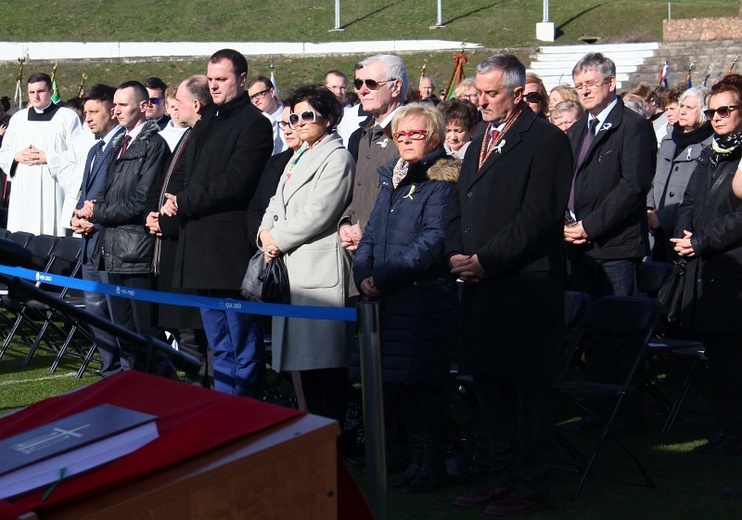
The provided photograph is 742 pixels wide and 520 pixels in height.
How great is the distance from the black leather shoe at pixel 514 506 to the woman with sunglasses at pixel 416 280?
1.65 ft

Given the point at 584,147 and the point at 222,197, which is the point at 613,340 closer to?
the point at 584,147

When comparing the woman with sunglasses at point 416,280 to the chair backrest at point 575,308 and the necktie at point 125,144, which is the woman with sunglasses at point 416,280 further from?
the necktie at point 125,144

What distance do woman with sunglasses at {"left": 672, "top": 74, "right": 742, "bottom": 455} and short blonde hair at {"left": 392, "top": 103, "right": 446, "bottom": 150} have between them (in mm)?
1530

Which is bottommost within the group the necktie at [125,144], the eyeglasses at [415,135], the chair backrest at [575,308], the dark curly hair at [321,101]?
the chair backrest at [575,308]

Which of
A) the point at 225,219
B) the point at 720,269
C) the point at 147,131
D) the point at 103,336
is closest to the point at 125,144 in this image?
the point at 147,131

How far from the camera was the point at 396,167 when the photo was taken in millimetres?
5480

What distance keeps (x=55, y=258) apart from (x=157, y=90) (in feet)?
6.56

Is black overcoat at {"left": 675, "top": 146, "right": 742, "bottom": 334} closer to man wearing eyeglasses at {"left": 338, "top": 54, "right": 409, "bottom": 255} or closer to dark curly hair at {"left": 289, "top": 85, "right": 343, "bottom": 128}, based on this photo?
man wearing eyeglasses at {"left": 338, "top": 54, "right": 409, "bottom": 255}

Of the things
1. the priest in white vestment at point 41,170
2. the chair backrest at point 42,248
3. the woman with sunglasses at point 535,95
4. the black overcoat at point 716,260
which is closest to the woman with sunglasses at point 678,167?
the woman with sunglasses at point 535,95

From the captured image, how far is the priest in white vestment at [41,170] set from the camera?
11.1m

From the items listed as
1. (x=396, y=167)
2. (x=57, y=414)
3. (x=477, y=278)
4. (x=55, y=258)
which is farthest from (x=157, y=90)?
(x=57, y=414)

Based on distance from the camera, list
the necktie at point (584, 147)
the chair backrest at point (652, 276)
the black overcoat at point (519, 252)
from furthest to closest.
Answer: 1. the chair backrest at point (652, 276)
2. the necktie at point (584, 147)
3. the black overcoat at point (519, 252)

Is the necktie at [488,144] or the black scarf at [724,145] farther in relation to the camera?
the black scarf at [724,145]

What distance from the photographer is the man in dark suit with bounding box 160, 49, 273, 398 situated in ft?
21.0
